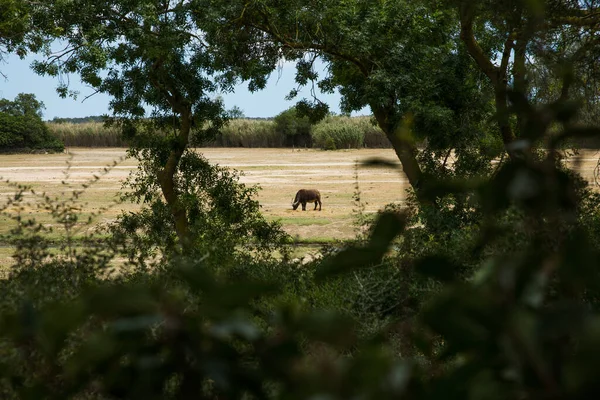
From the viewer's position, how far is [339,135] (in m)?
54.9

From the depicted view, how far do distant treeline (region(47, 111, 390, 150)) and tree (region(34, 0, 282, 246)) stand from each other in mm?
40020

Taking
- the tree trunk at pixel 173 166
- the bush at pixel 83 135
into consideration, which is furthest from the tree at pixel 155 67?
the bush at pixel 83 135

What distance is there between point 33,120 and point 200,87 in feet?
157

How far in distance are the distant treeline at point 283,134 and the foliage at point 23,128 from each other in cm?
172

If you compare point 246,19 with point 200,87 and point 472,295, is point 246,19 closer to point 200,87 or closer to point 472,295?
point 200,87

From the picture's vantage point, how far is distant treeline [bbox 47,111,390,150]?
5500 centimetres

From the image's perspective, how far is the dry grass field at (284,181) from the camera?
744 inches

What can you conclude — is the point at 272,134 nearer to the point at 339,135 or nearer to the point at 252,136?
the point at 252,136

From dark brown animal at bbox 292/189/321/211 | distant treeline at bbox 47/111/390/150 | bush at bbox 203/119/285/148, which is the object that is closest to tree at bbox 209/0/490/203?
dark brown animal at bbox 292/189/321/211

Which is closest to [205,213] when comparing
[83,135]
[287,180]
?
[287,180]

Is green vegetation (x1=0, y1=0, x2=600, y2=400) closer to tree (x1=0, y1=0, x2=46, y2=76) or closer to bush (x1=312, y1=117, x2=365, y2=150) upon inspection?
tree (x1=0, y1=0, x2=46, y2=76)

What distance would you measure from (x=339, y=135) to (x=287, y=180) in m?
24.6

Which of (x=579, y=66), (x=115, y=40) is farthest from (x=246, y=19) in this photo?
(x=579, y=66)

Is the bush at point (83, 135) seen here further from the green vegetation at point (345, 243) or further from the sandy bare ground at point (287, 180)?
→ the green vegetation at point (345, 243)
